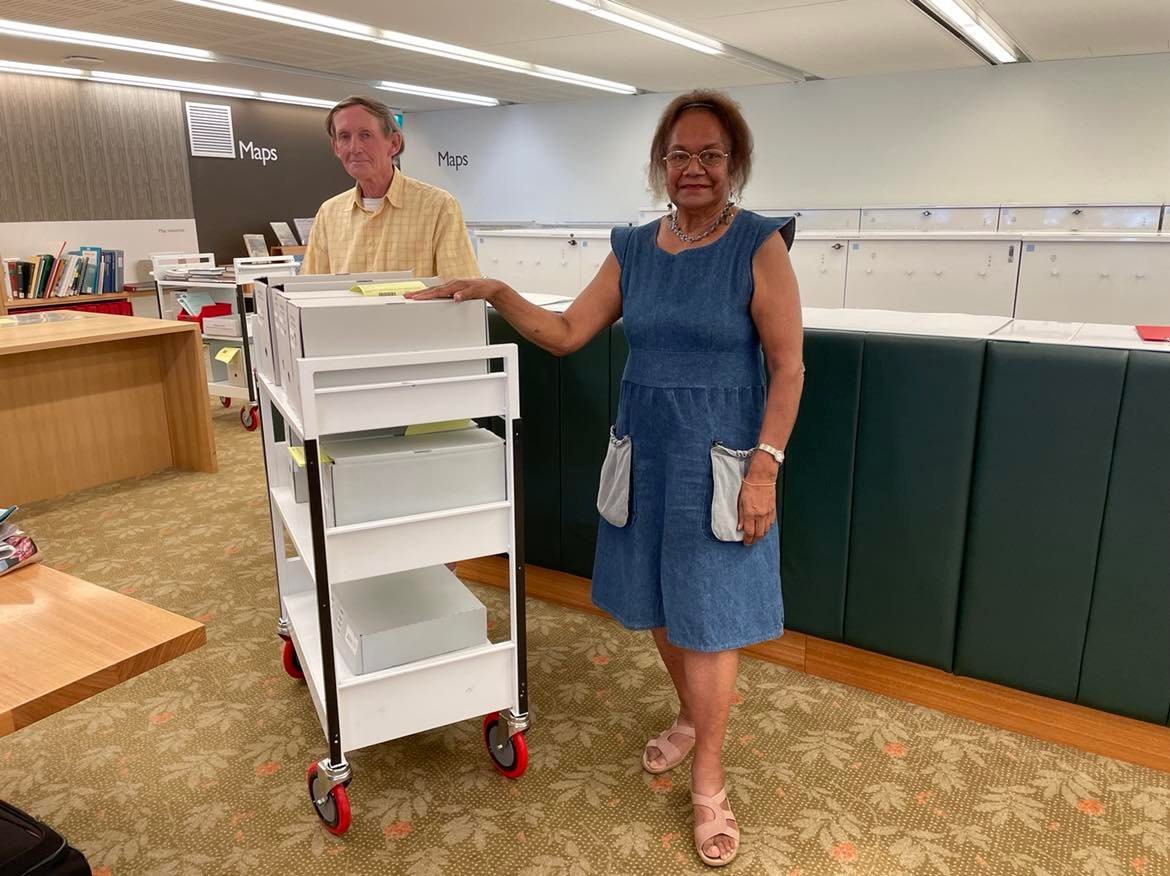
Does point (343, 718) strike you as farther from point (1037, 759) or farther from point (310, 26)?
point (310, 26)

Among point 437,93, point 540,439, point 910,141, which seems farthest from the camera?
point 437,93

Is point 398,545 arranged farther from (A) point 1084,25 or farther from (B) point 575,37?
(A) point 1084,25

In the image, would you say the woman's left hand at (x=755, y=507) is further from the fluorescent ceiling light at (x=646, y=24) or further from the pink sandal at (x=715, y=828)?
the fluorescent ceiling light at (x=646, y=24)

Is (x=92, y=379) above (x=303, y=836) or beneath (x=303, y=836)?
above

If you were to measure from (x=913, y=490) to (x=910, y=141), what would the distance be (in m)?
7.24

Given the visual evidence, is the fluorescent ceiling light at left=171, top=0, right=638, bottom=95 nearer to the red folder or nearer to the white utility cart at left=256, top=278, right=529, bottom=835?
the white utility cart at left=256, top=278, right=529, bottom=835

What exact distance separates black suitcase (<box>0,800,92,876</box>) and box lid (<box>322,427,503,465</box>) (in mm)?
762

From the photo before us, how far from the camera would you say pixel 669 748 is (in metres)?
2.01

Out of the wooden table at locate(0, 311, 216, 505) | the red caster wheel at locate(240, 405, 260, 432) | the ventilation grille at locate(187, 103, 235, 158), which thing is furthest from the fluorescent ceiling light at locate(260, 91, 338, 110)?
the wooden table at locate(0, 311, 216, 505)

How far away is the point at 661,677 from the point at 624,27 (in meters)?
5.27

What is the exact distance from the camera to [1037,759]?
6.61 feet

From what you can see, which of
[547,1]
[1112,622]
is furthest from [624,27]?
[1112,622]

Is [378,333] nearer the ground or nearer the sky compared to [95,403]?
nearer the sky

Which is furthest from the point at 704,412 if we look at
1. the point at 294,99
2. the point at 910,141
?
the point at 294,99
